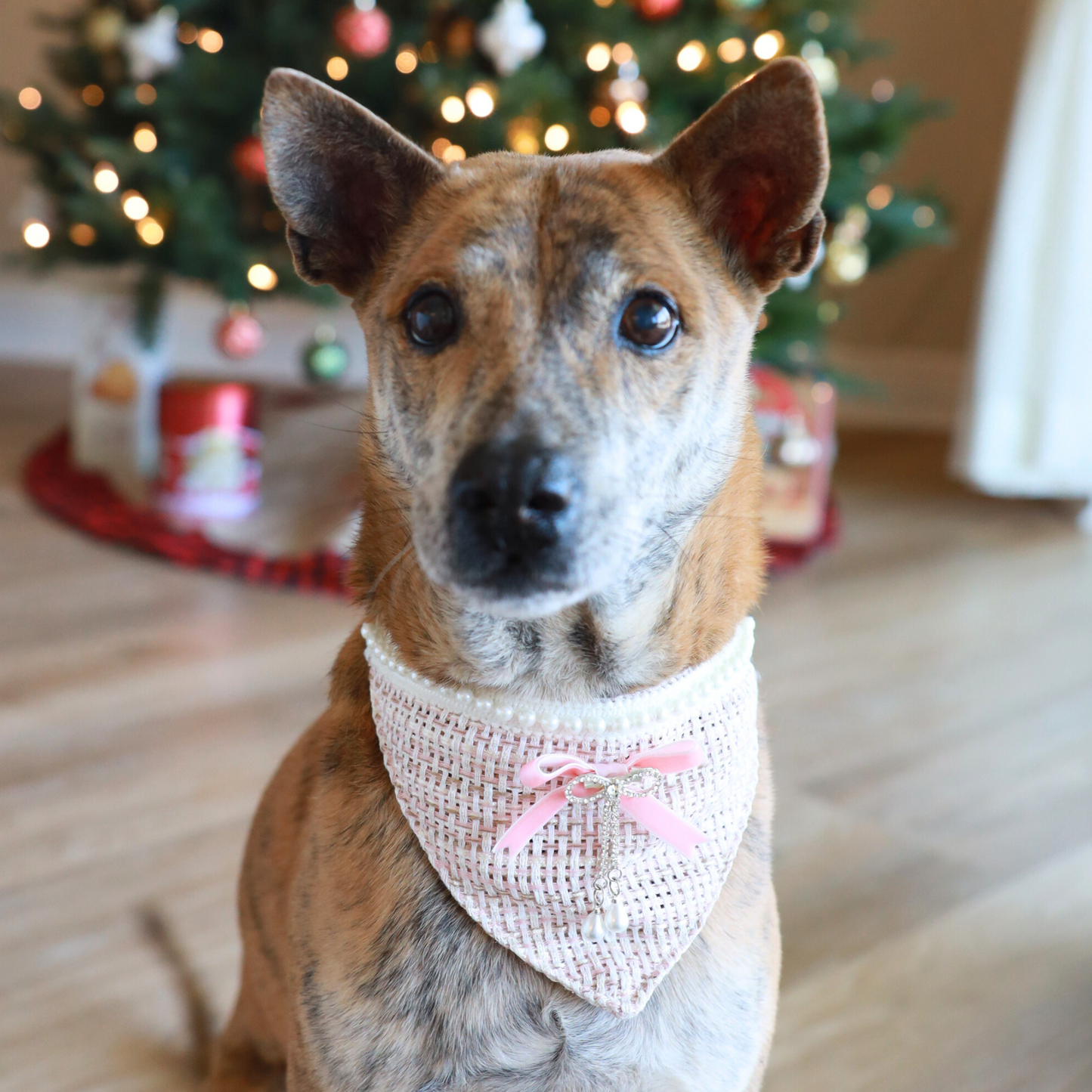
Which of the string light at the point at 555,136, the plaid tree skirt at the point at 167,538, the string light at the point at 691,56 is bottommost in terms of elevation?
the plaid tree skirt at the point at 167,538

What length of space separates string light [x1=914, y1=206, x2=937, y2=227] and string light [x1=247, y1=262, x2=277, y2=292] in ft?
5.60

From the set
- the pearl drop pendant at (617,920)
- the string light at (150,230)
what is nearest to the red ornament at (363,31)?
the string light at (150,230)

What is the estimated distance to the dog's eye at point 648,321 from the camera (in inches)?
40.3

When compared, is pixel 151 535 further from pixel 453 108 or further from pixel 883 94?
pixel 883 94

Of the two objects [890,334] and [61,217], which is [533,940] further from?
[890,334]

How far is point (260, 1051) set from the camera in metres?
1.35

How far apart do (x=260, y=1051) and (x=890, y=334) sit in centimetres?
394

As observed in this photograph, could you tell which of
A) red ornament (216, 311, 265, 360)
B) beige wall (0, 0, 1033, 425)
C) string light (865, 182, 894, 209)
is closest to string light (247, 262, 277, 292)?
red ornament (216, 311, 265, 360)

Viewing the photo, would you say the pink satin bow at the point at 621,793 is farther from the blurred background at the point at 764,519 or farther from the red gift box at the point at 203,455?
the red gift box at the point at 203,455

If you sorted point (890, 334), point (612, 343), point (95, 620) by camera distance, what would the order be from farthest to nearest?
point (890, 334) → point (95, 620) → point (612, 343)

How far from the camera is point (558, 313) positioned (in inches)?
39.5

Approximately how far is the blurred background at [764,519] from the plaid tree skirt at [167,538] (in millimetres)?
13

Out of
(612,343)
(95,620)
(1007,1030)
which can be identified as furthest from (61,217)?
(1007,1030)

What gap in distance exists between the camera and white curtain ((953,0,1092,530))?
11.2 ft
